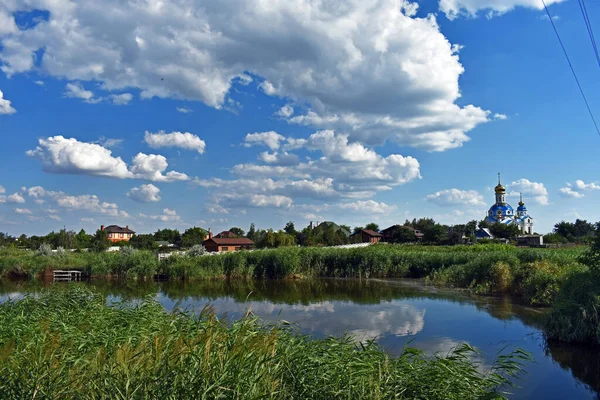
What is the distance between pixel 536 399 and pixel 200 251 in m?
36.0

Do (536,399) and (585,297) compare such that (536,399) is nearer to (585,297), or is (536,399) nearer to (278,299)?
(585,297)

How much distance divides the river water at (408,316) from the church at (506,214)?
74300mm

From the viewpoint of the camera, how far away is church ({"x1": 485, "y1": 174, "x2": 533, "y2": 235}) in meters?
A: 96.4

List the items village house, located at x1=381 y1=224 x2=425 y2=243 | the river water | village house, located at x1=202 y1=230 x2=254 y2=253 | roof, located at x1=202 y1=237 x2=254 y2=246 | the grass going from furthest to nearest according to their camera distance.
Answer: village house, located at x1=381 y1=224 x2=425 y2=243, roof, located at x1=202 y1=237 x2=254 y2=246, village house, located at x1=202 y1=230 x2=254 y2=253, the river water, the grass

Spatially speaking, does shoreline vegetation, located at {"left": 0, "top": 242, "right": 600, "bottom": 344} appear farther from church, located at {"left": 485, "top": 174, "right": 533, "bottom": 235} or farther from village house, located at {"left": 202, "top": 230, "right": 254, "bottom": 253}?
church, located at {"left": 485, "top": 174, "right": 533, "bottom": 235}

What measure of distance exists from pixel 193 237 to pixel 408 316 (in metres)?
67.1

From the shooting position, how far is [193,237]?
267 ft

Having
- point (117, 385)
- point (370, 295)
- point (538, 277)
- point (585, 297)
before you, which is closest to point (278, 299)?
point (370, 295)

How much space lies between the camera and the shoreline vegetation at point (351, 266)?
2369 cm

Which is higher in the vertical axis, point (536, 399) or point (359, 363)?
point (359, 363)

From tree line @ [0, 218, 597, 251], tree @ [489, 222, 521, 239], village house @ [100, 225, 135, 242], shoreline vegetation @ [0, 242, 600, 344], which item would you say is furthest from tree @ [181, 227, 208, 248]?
tree @ [489, 222, 521, 239]

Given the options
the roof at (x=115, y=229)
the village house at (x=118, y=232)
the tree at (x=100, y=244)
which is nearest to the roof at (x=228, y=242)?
the tree at (x=100, y=244)

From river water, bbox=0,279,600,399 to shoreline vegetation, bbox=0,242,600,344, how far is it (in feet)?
6.36

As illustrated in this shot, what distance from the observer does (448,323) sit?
17.2m
